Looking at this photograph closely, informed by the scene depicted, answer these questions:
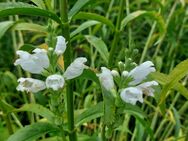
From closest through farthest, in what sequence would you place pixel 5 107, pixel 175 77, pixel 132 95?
pixel 132 95 → pixel 175 77 → pixel 5 107

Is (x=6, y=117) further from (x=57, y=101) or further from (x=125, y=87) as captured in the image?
(x=125, y=87)

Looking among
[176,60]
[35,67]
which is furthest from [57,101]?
[176,60]

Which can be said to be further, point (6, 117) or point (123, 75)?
point (6, 117)

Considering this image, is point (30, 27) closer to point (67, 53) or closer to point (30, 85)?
point (67, 53)

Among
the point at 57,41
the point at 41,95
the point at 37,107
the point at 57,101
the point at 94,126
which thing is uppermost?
Result: the point at 57,41

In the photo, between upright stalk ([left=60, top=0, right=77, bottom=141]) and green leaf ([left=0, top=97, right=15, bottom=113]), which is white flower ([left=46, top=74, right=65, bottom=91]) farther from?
green leaf ([left=0, top=97, right=15, bottom=113])

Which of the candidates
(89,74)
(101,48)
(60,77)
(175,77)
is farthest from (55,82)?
(101,48)
